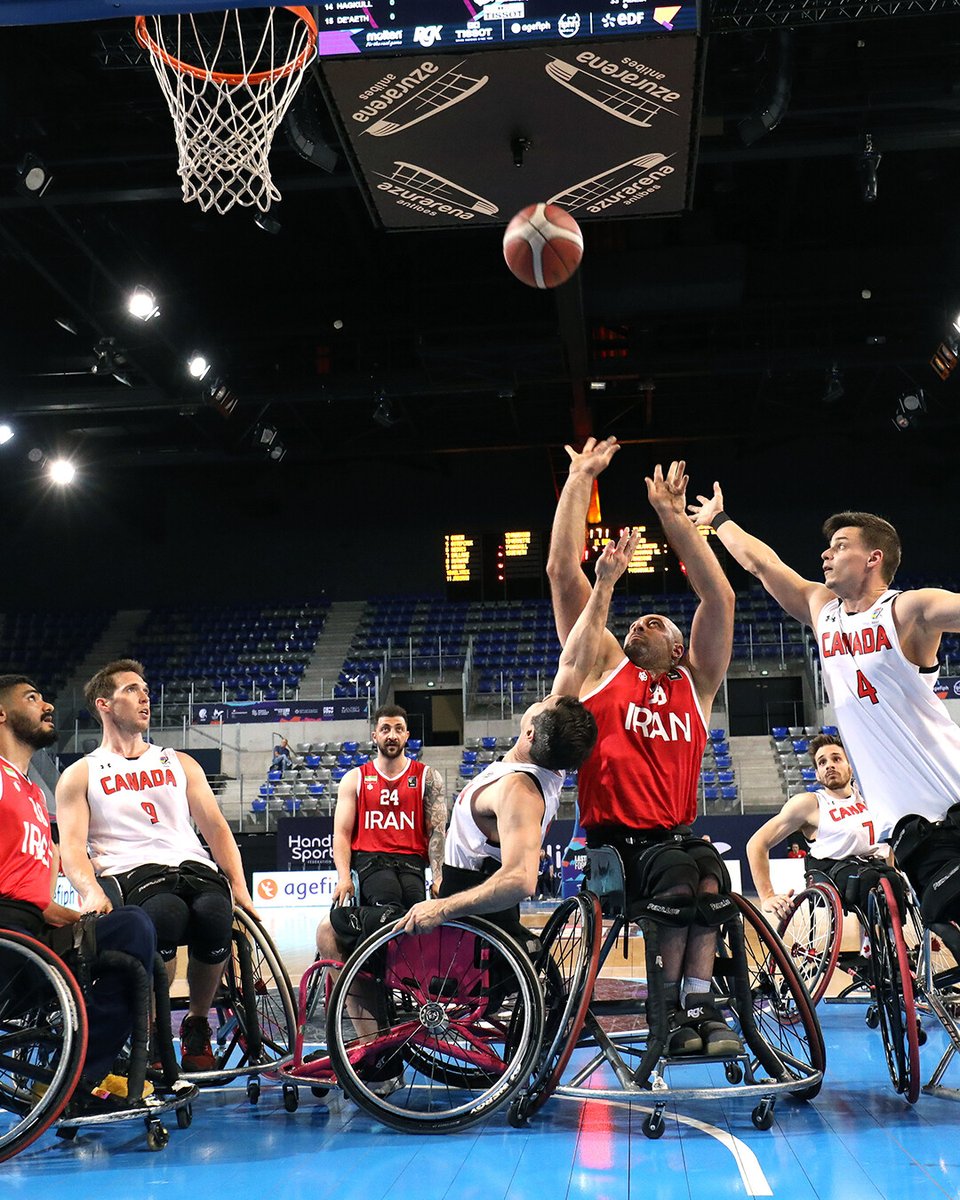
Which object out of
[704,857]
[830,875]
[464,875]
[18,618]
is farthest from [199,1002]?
[18,618]

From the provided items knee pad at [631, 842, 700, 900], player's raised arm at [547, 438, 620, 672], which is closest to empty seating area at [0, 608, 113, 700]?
player's raised arm at [547, 438, 620, 672]

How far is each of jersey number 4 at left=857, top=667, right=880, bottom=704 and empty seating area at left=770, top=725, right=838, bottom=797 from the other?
13.1m

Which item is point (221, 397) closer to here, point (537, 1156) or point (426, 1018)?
point (426, 1018)

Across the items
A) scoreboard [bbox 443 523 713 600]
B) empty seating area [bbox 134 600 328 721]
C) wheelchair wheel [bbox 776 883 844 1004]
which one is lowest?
wheelchair wheel [bbox 776 883 844 1004]

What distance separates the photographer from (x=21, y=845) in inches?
153

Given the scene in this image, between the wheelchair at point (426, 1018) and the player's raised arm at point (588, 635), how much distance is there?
95 centimetres

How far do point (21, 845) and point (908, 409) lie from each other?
1891cm

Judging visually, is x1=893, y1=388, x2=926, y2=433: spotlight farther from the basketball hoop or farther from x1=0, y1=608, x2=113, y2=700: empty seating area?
x1=0, y1=608, x2=113, y2=700: empty seating area

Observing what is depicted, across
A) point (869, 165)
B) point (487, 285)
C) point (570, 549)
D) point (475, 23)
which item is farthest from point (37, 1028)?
point (487, 285)

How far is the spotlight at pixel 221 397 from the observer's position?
18.7 meters

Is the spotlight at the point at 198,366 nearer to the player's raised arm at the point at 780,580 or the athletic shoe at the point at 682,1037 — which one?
the player's raised arm at the point at 780,580

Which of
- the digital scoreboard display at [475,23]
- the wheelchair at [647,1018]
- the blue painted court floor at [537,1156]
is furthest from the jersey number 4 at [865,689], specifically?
the digital scoreboard display at [475,23]

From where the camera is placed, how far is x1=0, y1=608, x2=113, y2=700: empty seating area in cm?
2273

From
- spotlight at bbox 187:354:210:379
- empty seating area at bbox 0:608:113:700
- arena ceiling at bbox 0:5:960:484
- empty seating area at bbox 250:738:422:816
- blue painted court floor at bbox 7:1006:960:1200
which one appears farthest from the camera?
empty seating area at bbox 0:608:113:700
